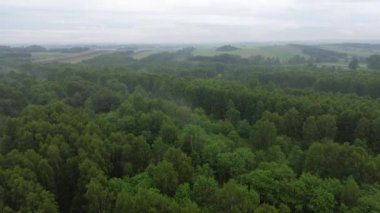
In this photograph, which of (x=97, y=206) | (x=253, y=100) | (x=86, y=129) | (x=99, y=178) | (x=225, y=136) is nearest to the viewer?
(x=97, y=206)

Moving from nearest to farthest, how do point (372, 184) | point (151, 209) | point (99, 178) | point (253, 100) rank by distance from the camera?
point (151, 209), point (99, 178), point (372, 184), point (253, 100)

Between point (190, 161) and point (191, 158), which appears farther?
point (191, 158)

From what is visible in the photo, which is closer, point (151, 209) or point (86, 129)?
point (151, 209)

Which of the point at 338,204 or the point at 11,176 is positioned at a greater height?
the point at 11,176

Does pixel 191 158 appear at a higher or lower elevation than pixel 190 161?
lower

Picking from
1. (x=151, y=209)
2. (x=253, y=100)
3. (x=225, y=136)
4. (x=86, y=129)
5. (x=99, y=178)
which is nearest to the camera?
(x=151, y=209)

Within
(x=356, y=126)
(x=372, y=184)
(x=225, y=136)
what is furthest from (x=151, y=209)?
(x=356, y=126)

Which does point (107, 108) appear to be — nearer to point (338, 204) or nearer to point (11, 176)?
point (11, 176)

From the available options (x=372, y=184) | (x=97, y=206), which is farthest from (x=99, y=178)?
(x=372, y=184)

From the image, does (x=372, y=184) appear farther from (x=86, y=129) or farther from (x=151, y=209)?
(x=86, y=129)
